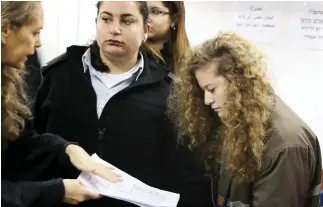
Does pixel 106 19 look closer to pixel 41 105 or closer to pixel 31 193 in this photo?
pixel 41 105

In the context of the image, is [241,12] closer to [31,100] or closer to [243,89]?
[243,89]

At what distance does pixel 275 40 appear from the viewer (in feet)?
3.62

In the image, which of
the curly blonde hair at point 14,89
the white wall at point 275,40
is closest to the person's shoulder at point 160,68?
the white wall at point 275,40

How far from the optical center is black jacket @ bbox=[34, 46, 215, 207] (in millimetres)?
1050

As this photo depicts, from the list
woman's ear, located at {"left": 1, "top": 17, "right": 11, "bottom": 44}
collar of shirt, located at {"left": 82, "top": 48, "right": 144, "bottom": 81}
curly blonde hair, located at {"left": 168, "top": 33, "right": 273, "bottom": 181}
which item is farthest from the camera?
collar of shirt, located at {"left": 82, "top": 48, "right": 144, "bottom": 81}

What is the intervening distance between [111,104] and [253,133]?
376 millimetres

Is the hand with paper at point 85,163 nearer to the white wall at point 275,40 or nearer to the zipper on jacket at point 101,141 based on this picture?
the zipper on jacket at point 101,141

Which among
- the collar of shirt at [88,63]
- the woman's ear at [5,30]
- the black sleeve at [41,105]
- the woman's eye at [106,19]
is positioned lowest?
the black sleeve at [41,105]

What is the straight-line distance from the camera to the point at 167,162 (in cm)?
110

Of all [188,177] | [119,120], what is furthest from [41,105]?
[188,177]

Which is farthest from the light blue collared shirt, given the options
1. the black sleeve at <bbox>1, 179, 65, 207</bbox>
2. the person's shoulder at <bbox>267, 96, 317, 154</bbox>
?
the person's shoulder at <bbox>267, 96, 317, 154</bbox>

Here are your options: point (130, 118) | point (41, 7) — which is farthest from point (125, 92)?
point (41, 7)

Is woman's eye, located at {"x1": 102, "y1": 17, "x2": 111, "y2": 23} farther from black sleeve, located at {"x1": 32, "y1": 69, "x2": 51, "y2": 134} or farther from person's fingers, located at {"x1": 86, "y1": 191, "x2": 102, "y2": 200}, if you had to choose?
person's fingers, located at {"x1": 86, "y1": 191, "x2": 102, "y2": 200}

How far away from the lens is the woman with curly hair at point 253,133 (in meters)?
0.92
